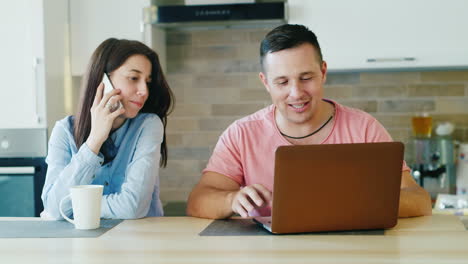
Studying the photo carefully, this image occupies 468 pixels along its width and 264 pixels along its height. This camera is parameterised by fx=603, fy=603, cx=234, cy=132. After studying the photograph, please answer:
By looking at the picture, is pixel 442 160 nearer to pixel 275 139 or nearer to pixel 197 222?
pixel 275 139

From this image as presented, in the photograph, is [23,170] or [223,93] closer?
[23,170]

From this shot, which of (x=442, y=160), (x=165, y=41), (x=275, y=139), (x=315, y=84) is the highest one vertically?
(x=165, y=41)

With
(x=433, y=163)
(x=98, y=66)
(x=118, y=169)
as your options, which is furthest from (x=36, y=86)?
(x=433, y=163)

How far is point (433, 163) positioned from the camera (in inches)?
122

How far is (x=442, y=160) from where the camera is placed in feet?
10.2

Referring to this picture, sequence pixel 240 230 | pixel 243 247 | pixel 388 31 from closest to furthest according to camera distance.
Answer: pixel 243 247 < pixel 240 230 < pixel 388 31

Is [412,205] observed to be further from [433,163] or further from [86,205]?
[433,163]

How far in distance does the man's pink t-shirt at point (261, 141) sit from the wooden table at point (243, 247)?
52cm

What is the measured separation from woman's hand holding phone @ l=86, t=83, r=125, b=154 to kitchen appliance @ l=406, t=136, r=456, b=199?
5.71 ft

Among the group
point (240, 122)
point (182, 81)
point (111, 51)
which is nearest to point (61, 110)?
point (182, 81)

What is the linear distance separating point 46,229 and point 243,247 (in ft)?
1.90

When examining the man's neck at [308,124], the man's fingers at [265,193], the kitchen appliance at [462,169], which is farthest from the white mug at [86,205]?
the kitchen appliance at [462,169]

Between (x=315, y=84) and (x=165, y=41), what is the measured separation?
1628mm


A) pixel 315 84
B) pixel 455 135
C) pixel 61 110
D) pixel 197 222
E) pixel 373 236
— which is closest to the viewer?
pixel 373 236
